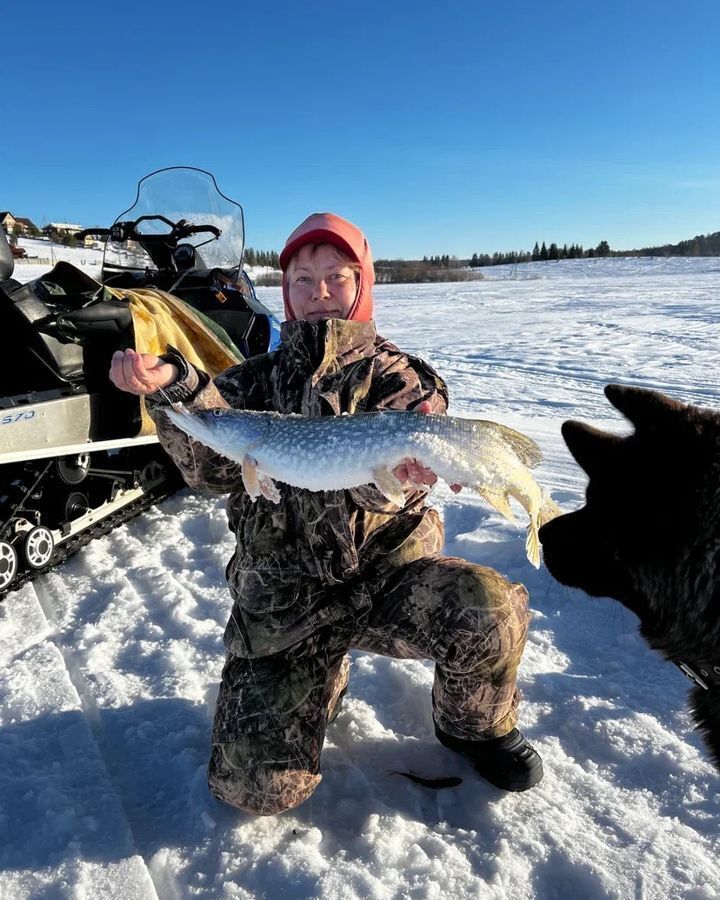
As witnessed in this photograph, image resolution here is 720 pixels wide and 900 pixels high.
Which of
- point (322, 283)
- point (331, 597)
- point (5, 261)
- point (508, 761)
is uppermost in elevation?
point (5, 261)

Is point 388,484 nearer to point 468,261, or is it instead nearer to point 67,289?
point 67,289

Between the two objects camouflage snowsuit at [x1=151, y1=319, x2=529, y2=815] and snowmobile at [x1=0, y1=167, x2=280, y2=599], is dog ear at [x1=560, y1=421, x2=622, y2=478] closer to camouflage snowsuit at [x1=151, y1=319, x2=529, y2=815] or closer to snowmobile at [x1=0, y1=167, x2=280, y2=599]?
camouflage snowsuit at [x1=151, y1=319, x2=529, y2=815]

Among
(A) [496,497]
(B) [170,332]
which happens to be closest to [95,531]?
(B) [170,332]

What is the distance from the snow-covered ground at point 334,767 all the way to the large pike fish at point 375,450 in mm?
1048

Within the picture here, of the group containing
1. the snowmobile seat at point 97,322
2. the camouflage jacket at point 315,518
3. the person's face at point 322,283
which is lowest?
the camouflage jacket at point 315,518

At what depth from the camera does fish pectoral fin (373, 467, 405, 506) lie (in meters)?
2.15

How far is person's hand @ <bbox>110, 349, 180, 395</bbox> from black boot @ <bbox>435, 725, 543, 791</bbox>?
6.07 ft

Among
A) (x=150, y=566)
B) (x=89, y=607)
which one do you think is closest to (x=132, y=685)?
(x=89, y=607)

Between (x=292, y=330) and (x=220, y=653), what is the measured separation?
1.74m

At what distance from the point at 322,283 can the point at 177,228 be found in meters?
3.74

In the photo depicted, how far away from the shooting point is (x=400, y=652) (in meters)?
2.73

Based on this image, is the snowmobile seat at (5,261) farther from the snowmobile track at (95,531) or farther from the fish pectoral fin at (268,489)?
the fish pectoral fin at (268,489)

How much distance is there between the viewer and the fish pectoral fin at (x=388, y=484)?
2152 millimetres

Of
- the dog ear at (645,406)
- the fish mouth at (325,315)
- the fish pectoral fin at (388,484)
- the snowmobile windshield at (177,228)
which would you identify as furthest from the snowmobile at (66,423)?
the dog ear at (645,406)
